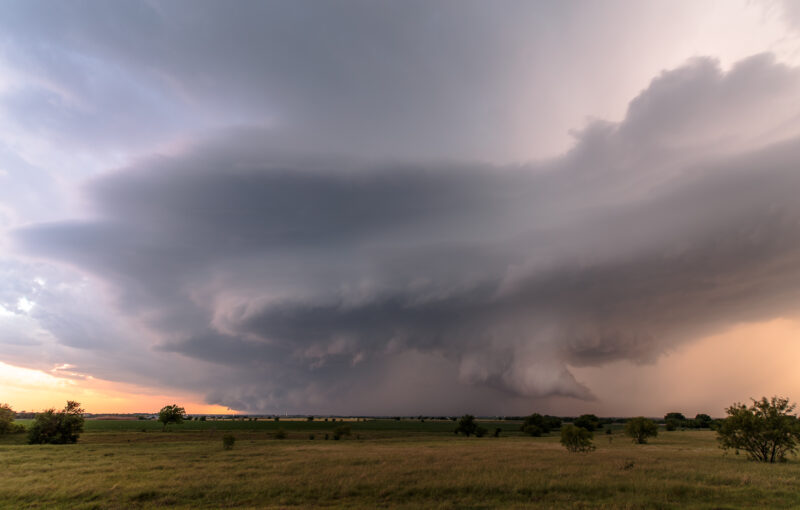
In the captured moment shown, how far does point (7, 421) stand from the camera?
83.9 meters

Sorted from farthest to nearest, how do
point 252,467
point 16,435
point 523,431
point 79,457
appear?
point 523,431
point 16,435
point 79,457
point 252,467

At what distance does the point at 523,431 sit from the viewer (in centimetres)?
14938

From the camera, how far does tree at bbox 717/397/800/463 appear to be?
4134 centimetres

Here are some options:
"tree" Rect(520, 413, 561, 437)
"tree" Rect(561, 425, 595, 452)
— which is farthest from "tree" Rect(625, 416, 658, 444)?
"tree" Rect(520, 413, 561, 437)

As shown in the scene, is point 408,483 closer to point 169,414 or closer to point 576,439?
point 576,439

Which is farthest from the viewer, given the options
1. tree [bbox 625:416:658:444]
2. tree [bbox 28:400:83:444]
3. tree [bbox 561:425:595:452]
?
tree [bbox 625:416:658:444]

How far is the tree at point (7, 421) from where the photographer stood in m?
83.2

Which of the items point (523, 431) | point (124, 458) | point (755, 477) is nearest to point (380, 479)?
point (755, 477)

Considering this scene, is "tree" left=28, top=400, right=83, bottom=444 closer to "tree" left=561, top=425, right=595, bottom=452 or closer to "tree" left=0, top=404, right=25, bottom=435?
"tree" left=0, top=404, right=25, bottom=435

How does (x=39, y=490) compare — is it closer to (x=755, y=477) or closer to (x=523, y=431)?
(x=755, y=477)

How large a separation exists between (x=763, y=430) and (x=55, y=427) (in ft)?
368

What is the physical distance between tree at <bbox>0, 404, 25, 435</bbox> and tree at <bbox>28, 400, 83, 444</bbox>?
532 inches

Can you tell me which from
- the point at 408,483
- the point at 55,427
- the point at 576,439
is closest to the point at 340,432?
the point at 55,427

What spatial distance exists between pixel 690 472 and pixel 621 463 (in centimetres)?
700
